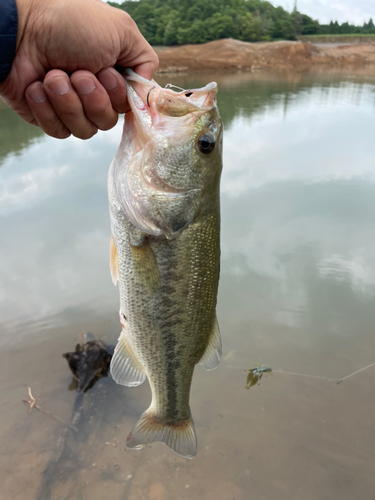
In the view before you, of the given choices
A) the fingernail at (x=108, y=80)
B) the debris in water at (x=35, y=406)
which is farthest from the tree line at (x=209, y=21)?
the fingernail at (x=108, y=80)

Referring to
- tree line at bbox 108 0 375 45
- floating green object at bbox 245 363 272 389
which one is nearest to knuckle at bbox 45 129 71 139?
floating green object at bbox 245 363 272 389

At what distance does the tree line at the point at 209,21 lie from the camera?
4141cm

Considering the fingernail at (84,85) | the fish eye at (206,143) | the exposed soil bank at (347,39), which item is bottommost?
the fish eye at (206,143)

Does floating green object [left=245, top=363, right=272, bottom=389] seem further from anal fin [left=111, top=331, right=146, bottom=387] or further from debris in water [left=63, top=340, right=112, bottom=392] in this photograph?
anal fin [left=111, top=331, right=146, bottom=387]

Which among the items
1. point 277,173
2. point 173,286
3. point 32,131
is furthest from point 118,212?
point 32,131

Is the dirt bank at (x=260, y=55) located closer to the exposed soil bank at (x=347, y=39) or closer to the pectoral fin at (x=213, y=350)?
the exposed soil bank at (x=347, y=39)

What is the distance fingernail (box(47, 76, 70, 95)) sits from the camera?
1469 millimetres

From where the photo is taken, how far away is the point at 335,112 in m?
14.1

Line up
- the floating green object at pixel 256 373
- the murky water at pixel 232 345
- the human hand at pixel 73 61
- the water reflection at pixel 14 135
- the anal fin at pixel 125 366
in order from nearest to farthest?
1. the human hand at pixel 73 61
2. the anal fin at pixel 125 366
3. the murky water at pixel 232 345
4. the floating green object at pixel 256 373
5. the water reflection at pixel 14 135

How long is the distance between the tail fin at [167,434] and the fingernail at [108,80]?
1721 mm

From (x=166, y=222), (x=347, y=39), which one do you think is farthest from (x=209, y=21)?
(x=166, y=222)

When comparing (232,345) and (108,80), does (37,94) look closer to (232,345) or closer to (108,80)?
(108,80)

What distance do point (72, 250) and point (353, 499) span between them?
469 cm

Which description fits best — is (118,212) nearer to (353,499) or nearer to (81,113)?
(81,113)
